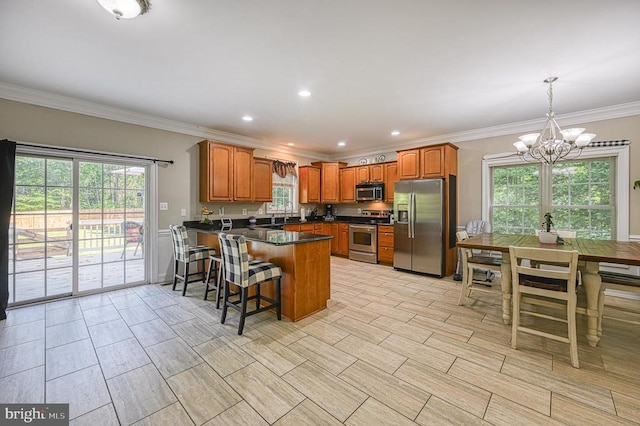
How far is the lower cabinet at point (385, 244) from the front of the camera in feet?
18.6

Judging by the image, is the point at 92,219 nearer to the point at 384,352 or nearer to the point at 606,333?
the point at 384,352

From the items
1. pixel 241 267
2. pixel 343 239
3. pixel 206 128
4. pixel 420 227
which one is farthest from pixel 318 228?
pixel 241 267

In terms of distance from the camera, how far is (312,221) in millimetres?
6555

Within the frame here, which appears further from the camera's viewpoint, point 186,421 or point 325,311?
point 325,311

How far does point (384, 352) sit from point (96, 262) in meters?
4.19

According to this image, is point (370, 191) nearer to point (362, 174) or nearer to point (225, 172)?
point (362, 174)

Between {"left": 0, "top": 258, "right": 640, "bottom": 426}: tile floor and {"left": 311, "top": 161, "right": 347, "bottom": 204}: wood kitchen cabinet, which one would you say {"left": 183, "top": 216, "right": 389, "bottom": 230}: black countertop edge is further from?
{"left": 0, "top": 258, "right": 640, "bottom": 426}: tile floor

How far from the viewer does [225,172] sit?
483cm

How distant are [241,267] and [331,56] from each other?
2237 millimetres

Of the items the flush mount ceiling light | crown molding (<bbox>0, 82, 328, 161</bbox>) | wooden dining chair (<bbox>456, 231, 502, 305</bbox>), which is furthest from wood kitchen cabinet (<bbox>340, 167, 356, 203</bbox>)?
the flush mount ceiling light

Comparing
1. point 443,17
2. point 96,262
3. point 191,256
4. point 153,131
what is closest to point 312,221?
point 191,256

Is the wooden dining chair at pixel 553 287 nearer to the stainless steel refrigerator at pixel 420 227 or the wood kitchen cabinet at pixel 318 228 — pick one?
the stainless steel refrigerator at pixel 420 227

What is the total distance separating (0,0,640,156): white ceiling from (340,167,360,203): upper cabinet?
8.96 feet

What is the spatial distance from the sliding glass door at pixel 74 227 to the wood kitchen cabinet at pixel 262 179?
192cm
